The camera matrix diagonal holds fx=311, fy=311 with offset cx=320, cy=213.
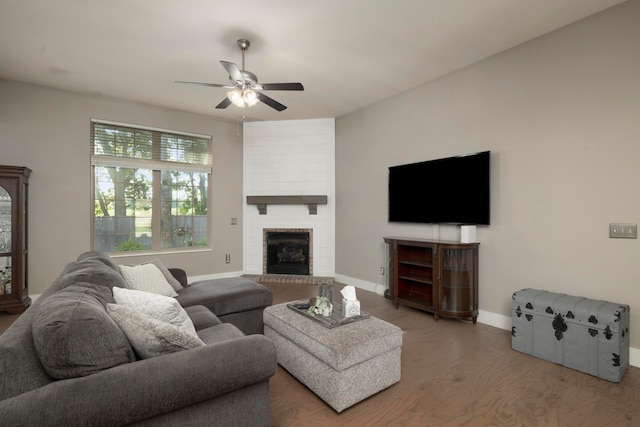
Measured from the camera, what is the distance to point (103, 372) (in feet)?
3.83

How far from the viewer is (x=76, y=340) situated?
115 centimetres

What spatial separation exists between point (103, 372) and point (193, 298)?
162 cm

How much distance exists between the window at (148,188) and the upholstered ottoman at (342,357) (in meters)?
3.65

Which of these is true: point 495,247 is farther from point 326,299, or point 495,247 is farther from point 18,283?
point 18,283

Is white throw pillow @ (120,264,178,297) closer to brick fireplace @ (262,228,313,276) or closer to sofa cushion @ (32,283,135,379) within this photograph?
sofa cushion @ (32,283,135,379)

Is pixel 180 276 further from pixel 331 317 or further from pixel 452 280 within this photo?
pixel 452 280

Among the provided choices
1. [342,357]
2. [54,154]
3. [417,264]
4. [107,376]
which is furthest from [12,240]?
[417,264]

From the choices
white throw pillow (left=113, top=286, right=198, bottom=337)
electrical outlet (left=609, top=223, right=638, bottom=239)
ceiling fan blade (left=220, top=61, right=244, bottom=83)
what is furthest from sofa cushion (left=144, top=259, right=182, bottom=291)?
electrical outlet (left=609, top=223, right=638, bottom=239)

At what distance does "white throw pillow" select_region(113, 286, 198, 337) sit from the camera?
169cm

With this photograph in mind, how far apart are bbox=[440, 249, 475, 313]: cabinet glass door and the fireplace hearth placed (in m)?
2.76

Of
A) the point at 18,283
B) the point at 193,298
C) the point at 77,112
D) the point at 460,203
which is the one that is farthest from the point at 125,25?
the point at 460,203

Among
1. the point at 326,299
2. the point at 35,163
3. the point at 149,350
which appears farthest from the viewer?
the point at 35,163

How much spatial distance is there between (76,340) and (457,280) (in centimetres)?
341

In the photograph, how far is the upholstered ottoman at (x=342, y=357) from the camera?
192cm
